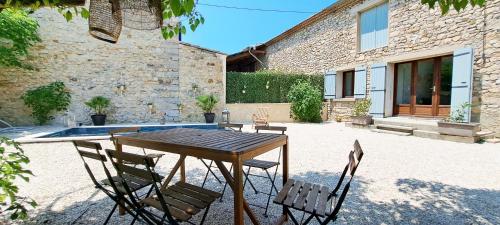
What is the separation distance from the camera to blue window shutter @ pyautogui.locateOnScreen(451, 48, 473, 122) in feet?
20.5

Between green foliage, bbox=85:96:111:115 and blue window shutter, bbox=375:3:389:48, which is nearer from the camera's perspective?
green foliage, bbox=85:96:111:115

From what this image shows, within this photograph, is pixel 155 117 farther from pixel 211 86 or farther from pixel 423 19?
pixel 423 19

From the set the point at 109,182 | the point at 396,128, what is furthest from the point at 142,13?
the point at 396,128

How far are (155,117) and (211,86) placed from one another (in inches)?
93.8

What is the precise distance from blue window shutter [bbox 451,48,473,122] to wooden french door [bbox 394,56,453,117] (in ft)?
1.87

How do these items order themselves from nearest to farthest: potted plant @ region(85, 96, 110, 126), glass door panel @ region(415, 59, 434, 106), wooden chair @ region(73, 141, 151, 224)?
wooden chair @ region(73, 141, 151, 224)
glass door panel @ region(415, 59, 434, 106)
potted plant @ region(85, 96, 110, 126)

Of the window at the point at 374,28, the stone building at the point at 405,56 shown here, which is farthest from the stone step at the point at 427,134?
the window at the point at 374,28

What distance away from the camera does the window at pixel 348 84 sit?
412 inches

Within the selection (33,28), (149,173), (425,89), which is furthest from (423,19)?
(33,28)

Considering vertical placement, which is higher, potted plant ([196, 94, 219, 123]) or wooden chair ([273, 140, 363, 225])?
potted plant ([196, 94, 219, 123])

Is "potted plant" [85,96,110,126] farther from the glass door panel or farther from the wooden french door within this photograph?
the glass door panel

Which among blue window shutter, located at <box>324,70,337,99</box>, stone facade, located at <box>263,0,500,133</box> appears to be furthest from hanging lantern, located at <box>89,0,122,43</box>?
blue window shutter, located at <box>324,70,337,99</box>

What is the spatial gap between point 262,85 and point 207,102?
2.71 m

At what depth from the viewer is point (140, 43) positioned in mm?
9242
